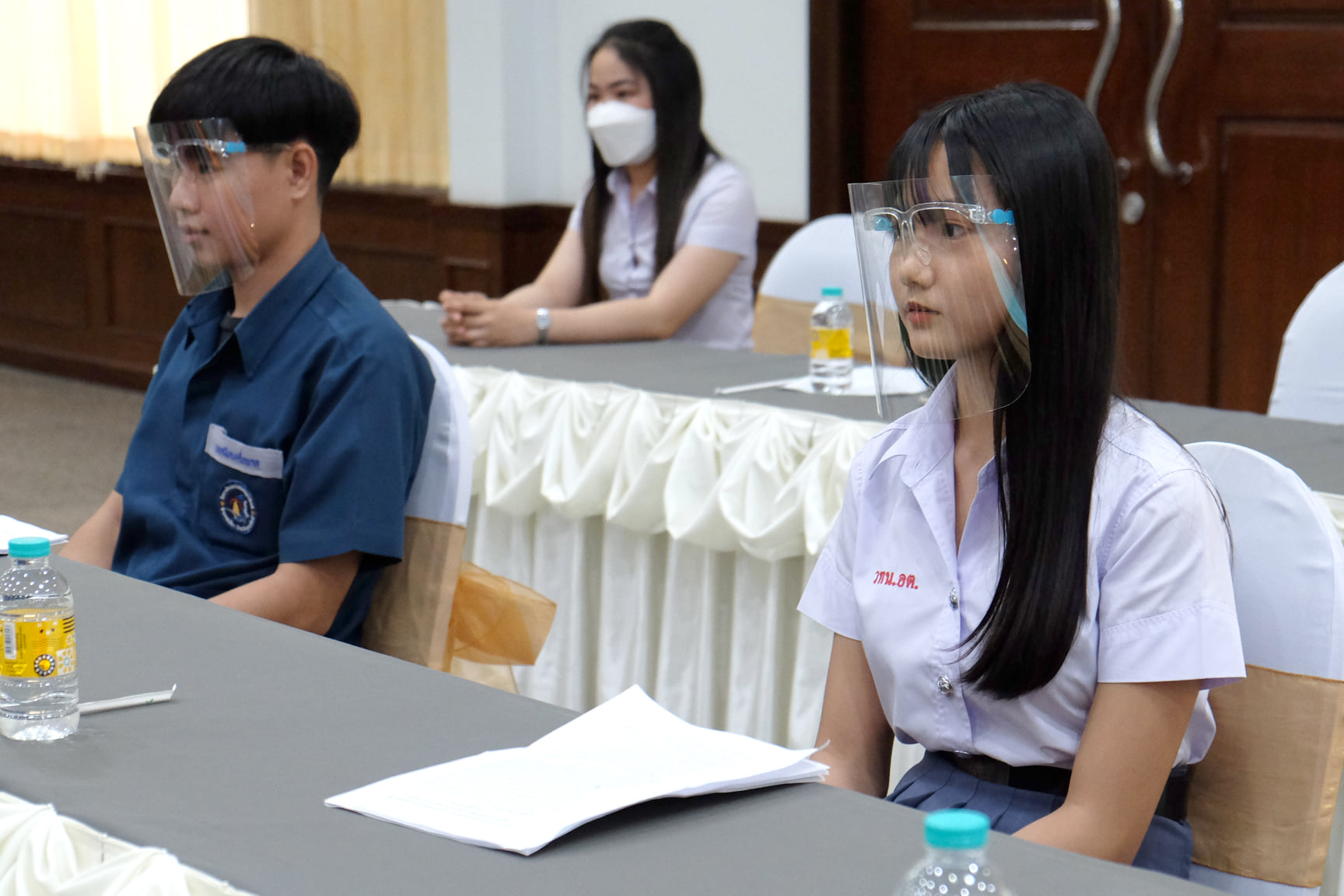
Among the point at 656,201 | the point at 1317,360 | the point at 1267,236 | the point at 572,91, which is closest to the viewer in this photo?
the point at 1317,360

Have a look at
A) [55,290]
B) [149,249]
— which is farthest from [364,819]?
[55,290]

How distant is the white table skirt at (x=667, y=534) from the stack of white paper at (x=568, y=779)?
3.37 feet

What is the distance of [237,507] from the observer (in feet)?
5.11

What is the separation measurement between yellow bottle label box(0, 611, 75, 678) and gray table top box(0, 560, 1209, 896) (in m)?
0.05

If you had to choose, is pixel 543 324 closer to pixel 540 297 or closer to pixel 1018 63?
pixel 540 297

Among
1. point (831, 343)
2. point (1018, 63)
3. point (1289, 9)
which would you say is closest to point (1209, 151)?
point (1289, 9)

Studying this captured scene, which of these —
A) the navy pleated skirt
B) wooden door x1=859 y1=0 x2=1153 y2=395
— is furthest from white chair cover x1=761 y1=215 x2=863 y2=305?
the navy pleated skirt

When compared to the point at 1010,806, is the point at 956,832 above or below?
above

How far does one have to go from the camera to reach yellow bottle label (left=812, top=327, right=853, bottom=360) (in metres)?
2.48

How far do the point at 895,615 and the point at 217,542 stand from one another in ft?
2.53

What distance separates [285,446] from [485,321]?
4.38 ft

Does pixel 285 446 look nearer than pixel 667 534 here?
Yes

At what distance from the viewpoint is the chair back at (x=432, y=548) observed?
5.12 feet

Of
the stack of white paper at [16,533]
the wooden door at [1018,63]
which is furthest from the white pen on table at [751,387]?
the wooden door at [1018,63]
